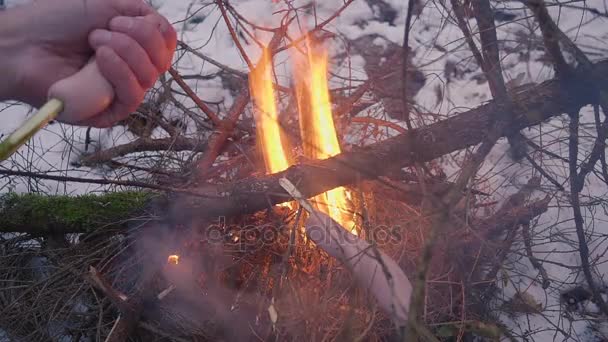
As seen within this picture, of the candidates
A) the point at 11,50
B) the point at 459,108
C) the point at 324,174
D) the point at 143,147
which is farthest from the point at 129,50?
the point at 459,108

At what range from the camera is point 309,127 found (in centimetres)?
209

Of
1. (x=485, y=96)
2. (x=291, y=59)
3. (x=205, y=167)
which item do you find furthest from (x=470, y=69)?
(x=205, y=167)

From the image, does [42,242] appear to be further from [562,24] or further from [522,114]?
[562,24]

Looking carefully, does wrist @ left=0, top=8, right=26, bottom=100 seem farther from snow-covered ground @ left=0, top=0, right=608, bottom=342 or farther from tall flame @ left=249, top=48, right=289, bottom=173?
tall flame @ left=249, top=48, right=289, bottom=173

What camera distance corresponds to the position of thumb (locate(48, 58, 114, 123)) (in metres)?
1.16

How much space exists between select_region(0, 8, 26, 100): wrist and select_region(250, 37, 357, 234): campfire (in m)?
0.88

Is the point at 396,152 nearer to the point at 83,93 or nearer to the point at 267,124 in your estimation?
the point at 267,124

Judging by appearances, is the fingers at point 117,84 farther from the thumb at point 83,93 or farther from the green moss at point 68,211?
the green moss at point 68,211

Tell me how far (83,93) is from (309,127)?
106cm

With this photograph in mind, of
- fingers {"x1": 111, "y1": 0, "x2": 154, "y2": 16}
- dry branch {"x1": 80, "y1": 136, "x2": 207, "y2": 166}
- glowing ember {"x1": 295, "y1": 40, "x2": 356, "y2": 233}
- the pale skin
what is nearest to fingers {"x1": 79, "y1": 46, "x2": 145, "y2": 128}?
the pale skin

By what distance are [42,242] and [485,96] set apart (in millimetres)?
2365

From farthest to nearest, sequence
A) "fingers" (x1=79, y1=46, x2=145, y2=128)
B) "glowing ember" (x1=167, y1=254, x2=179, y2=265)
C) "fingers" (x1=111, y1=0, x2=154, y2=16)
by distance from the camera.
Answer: "glowing ember" (x1=167, y1=254, x2=179, y2=265) → "fingers" (x1=111, y1=0, x2=154, y2=16) → "fingers" (x1=79, y1=46, x2=145, y2=128)

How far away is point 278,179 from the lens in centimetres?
187

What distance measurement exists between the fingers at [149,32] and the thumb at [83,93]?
5.0 inches
